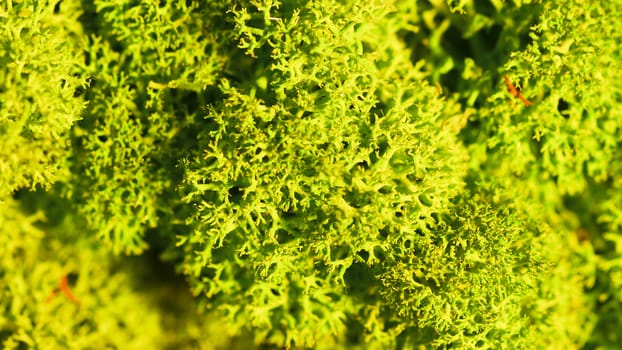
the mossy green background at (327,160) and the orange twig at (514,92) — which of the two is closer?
the mossy green background at (327,160)

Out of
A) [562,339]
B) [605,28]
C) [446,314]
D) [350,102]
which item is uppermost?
[605,28]

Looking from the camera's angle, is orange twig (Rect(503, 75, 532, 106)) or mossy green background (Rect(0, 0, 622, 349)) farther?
orange twig (Rect(503, 75, 532, 106))

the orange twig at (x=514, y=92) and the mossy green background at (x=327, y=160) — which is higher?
the orange twig at (x=514, y=92)

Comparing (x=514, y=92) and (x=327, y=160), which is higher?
(x=514, y=92)

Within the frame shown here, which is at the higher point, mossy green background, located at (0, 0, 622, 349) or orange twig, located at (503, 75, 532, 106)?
orange twig, located at (503, 75, 532, 106)

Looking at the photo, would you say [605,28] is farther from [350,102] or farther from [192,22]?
[192,22]

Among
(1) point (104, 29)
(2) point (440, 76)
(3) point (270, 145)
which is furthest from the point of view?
(2) point (440, 76)

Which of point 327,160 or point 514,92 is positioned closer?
point 327,160

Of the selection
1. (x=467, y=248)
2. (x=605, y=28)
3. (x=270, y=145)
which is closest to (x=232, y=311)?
(x=270, y=145)
